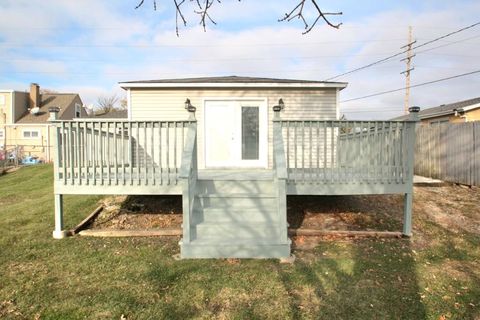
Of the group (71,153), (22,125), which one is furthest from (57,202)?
(22,125)

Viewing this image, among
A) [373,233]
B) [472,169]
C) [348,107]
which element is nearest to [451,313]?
[373,233]

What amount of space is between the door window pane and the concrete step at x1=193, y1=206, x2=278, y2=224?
4.11 m

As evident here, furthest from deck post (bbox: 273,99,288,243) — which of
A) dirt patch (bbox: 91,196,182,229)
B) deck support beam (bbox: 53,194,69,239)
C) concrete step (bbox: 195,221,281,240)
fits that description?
deck support beam (bbox: 53,194,69,239)

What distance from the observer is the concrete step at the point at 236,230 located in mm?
4957

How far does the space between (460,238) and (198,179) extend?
455 cm

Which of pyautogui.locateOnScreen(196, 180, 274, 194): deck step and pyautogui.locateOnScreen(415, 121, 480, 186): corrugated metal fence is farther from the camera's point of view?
pyautogui.locateOnScreen(415, 121, 480, 186): corrugated metal fence

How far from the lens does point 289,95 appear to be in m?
9.50

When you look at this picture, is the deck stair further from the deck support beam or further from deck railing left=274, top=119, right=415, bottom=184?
the deck support beam

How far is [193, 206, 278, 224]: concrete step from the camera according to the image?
527cm

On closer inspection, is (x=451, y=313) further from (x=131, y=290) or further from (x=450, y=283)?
(x=131, y=290)

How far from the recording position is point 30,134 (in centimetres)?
3119

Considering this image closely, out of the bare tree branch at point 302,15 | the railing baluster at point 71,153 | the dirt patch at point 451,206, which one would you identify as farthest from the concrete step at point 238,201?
the dirt patch at point 451,206

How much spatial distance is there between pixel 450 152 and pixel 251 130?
22.5 ft

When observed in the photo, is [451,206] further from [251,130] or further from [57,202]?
[57,202]
